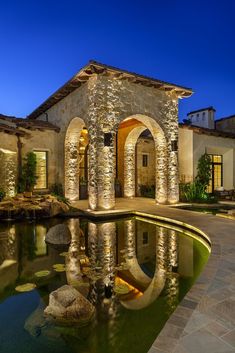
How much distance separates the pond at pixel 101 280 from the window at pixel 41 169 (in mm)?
6106

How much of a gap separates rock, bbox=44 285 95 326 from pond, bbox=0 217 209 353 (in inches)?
4.0

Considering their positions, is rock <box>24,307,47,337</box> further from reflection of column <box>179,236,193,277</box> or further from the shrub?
the shrub

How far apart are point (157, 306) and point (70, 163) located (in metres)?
10.7

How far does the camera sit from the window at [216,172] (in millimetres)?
17203

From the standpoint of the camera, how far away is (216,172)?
57.4ft

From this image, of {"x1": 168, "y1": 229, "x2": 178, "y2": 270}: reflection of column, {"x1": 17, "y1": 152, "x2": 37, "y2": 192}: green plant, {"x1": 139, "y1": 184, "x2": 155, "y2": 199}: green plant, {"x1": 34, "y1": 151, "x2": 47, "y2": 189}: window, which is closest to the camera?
→ {"x1": 168, "y1": 229, "x2": 178, "y2": 270}: reflection of column

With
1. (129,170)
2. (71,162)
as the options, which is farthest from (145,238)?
(129,170)

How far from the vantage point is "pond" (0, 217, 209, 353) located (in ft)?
9.05

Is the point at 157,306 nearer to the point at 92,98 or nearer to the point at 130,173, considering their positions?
the point at 92,98

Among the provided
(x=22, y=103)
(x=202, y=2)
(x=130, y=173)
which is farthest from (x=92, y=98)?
(x=22, y=103)

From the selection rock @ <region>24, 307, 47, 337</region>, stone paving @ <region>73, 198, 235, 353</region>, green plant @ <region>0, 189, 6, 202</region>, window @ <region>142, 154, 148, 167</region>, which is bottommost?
rock @ <region>24, 307, 47, 337</region>

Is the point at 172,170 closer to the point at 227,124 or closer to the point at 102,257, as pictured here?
the point at 102,257

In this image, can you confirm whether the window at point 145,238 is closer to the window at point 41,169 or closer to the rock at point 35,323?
the rock at point 35,323

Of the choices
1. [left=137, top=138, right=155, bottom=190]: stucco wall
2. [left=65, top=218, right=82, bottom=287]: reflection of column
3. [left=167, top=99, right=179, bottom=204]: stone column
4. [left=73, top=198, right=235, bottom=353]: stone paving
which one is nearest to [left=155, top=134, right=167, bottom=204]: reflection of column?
[left=167, top=99, right=179, bottom=204]: stone column
